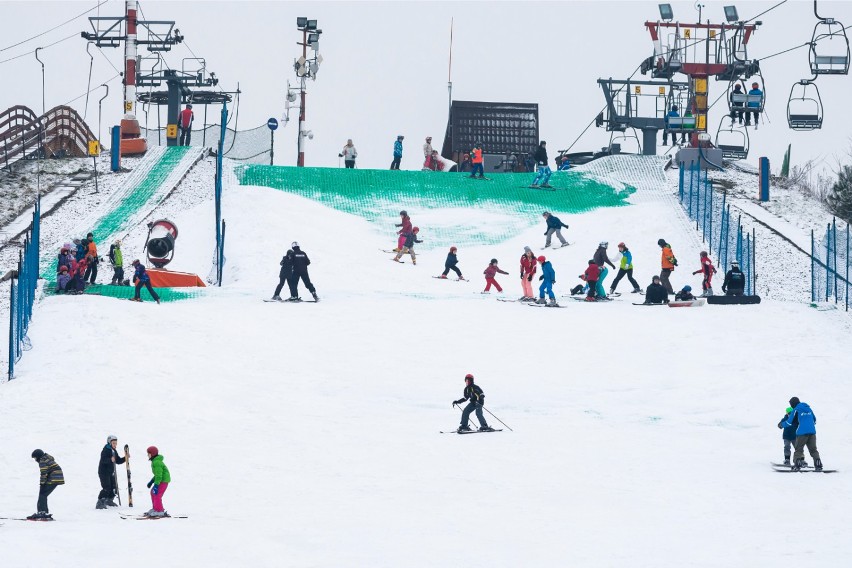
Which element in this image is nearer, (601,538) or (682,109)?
(601,538)

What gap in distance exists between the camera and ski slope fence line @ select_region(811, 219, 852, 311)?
3022 centimetres

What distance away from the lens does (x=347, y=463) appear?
20.4 meters

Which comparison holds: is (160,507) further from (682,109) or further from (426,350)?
(682,109)

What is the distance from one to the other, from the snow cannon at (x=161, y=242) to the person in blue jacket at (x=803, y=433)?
17.7 metres

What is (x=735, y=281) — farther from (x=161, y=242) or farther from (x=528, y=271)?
(x=161, y=242)

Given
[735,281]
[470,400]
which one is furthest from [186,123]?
[470,400]

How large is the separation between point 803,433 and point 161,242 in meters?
18.1

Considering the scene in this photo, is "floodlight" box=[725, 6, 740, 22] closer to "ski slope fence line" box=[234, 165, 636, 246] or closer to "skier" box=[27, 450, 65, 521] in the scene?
"ski slope fence line" box=[234, 165, 636, 246]

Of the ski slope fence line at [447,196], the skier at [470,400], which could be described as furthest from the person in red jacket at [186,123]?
the skier at [470,400]

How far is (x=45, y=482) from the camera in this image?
17.2 meters

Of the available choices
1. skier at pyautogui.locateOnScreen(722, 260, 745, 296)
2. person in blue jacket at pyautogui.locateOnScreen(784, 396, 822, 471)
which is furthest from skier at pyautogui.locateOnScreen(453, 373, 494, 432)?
skier at pyautogui.locateOnScreen(722, 260, 745, 296)

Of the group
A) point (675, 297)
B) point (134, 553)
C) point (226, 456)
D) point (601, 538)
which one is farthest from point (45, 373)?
point (675, 297)

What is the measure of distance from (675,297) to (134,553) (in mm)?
17507

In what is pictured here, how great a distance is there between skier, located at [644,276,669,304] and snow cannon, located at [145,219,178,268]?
11081mm
